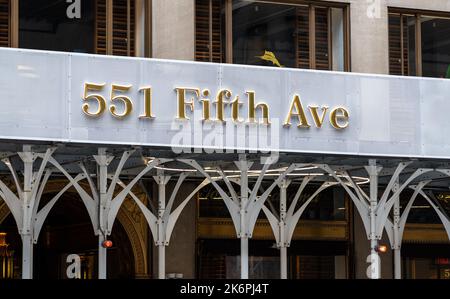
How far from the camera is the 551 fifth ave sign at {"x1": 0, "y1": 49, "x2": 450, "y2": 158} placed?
2006cm

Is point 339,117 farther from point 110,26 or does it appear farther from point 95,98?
point 110,26

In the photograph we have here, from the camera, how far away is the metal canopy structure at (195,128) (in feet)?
66.3

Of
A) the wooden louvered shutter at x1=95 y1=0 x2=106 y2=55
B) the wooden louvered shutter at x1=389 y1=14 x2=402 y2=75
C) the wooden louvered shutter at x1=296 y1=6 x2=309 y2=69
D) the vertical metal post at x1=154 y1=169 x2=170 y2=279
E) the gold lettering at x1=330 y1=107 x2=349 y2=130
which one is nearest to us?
the gold lettering at x1=330 y1=107 x2=349 y2=130

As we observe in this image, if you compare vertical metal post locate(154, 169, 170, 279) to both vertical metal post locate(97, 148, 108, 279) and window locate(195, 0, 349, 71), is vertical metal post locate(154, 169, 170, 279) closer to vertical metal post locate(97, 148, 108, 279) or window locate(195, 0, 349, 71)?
vertical metal post locate(97, 148, 108, 279)

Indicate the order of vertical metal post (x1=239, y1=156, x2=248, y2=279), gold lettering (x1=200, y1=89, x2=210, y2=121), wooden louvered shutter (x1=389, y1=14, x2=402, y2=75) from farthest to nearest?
wooden louvered shutter (x1=389, y1=14, x2=402, y2=75)
vertical metal post (x1=239, y1=156, x2=248, y2=279)
gold lettering (x1=200, y1=89, x2=210, y2=121)

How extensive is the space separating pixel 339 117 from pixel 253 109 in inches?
74.2

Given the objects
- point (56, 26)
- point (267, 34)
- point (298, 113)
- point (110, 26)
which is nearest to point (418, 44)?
point (267, 34)

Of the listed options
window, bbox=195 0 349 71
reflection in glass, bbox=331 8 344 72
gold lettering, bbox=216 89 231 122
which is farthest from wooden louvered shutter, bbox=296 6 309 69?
gold lettering, bbox=216 89 231 122

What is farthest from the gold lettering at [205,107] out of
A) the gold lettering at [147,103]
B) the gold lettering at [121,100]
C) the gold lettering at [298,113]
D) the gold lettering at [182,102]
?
the gold lettering at [298,113]

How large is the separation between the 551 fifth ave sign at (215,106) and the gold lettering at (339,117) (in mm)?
19

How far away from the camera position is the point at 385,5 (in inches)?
1125

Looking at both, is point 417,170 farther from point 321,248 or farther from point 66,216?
point 66,216
